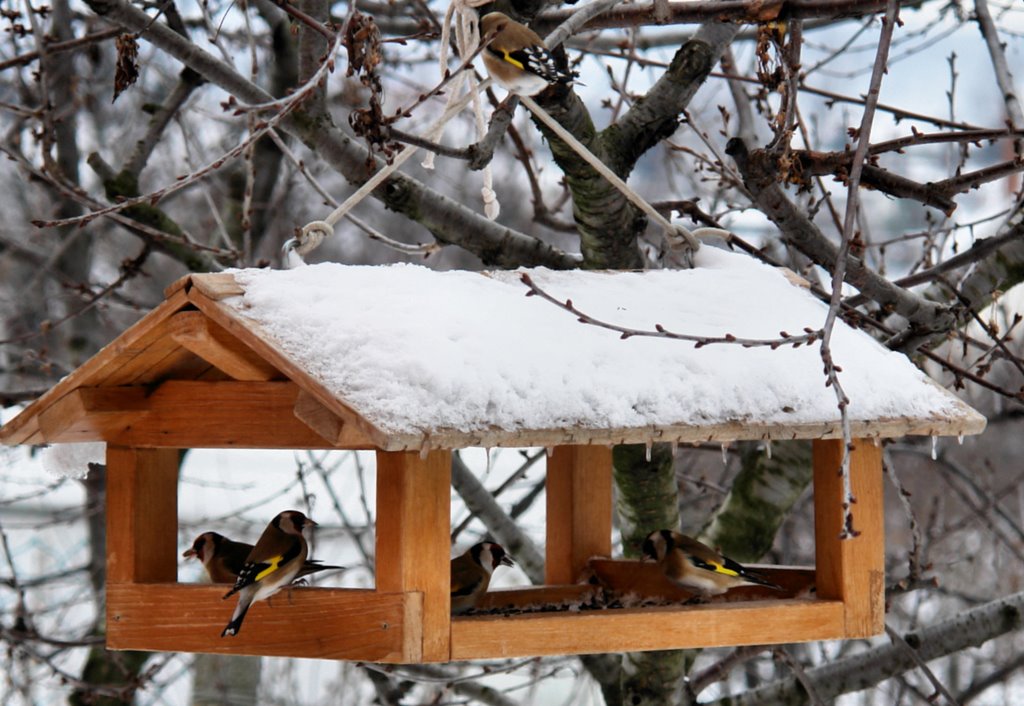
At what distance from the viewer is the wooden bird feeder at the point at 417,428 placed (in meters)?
2.42

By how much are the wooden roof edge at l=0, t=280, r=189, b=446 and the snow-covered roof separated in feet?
0.27

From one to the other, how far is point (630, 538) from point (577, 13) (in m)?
1.89

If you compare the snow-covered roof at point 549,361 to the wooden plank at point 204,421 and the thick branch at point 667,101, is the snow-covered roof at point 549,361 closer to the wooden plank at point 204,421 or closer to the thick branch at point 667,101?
the wooden plank at point 204,421

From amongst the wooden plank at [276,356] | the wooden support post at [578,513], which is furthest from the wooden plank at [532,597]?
the wooden plank at [276,356]

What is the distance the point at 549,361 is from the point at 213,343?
0.71 meters

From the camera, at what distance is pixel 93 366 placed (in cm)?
271

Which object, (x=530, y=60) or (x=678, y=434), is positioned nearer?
(x=678, y=434)

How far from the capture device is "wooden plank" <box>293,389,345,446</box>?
2379mm

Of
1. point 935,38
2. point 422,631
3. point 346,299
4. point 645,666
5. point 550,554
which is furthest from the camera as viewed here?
point 935,38

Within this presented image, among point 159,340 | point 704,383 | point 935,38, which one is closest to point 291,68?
point 935,38

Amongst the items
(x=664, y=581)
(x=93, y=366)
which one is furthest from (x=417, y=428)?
(x=664, y=581)

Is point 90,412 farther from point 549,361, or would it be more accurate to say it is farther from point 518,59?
point 518,59

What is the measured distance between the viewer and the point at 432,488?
8.07 ft

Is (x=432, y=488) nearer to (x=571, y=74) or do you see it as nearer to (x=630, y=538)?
(x=571, y=74)
